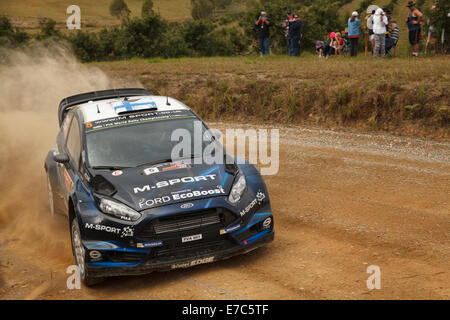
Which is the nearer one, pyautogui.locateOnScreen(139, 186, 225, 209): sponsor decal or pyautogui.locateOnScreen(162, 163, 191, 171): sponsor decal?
pyautogui.locateOnScreen(139, 186, 225, 209): sponsor decal

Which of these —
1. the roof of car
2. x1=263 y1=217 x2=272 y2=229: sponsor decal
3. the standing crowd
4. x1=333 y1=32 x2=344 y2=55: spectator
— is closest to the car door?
the roof of car

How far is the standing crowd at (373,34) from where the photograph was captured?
60.8 feet

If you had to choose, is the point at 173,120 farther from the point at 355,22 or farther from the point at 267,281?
the point at 355,22

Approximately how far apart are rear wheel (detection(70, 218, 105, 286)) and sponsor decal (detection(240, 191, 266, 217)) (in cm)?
168

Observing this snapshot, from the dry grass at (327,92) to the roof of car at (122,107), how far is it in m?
6.67

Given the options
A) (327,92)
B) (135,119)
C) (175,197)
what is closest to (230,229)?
(175,197)

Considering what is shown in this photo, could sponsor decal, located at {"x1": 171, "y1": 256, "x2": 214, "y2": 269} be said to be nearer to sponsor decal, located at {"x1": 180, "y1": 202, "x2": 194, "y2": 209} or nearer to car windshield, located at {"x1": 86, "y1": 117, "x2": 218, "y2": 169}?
sponsor decal, located at {"x1": 180, "y1": 202, "x2": 194, "y2": 209}

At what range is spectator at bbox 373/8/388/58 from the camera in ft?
59.4

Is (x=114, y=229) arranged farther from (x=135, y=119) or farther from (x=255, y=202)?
(x=135, y=119)

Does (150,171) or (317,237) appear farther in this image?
(317,237)

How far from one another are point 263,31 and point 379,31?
611 centimetres

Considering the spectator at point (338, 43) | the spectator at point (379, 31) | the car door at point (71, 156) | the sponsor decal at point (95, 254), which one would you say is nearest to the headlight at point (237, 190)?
the sponsor decal at point (95, 254)

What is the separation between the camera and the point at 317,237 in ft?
22.6

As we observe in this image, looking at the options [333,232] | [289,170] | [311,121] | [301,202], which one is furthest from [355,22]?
[333,232]
